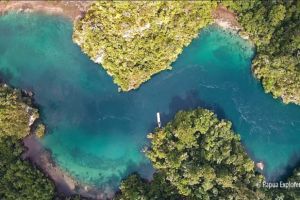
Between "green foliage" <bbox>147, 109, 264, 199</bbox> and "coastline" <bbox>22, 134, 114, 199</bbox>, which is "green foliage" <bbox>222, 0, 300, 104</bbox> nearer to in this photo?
"green foliage" <bbox>147, 109, 264, 199</bbox>

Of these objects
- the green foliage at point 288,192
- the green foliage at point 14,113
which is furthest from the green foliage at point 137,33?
the green foliage at point 288,192

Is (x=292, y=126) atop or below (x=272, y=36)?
below

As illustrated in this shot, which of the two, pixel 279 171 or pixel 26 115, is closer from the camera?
pixel 26 115

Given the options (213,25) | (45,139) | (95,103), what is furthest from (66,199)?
(213,25)

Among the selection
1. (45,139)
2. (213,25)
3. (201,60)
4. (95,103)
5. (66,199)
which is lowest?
(66,199)

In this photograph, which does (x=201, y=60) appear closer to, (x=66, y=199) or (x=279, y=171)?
(x=279, y=171)

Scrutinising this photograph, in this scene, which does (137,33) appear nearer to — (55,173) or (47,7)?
(47,7)
